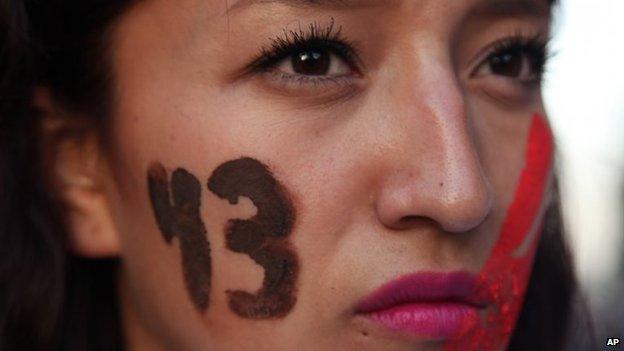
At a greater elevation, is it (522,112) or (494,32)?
(494,32)

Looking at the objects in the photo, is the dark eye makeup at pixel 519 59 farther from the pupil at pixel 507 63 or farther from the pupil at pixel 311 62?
the pupil at pixel 311 62

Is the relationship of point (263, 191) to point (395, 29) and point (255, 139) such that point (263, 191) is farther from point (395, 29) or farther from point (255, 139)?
point (395, 29)

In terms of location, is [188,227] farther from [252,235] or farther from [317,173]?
[317,173]

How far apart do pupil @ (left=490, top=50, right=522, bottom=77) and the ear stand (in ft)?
2.74

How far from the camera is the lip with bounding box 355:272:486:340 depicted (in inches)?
60.7

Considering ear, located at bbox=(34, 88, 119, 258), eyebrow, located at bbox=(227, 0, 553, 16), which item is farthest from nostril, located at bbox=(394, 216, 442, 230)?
ear, located at bbox=(34, 88, 119, 258)

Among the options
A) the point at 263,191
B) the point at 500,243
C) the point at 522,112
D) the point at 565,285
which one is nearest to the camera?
the point at 263,191

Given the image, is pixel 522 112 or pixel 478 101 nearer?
pixel 478 101

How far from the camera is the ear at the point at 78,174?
181cm

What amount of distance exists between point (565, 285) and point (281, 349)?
3.42 ft

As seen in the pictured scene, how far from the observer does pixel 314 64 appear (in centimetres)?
164

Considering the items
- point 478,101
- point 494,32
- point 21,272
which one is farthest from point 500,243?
point 21,272

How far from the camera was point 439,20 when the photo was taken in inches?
62.7

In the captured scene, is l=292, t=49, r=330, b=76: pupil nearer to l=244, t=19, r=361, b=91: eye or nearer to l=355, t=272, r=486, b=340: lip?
l=244, t=19, r=361, b=91: eye
